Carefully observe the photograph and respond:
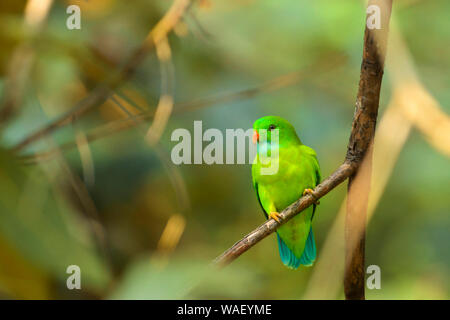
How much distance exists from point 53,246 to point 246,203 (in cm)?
191

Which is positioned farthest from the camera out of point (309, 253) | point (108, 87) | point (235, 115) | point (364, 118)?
point (235, 115)

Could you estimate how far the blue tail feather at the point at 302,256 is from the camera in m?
1.80

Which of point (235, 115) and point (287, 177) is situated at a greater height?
point (235, 115)

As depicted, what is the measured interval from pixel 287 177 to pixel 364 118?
2.68 ft

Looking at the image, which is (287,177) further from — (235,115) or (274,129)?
(235,115)

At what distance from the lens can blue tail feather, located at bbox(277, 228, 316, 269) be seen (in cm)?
180

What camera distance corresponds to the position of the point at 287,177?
1.70 meters

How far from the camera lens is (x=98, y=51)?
2.61 m

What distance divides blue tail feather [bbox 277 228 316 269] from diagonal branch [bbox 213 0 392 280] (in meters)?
0.83

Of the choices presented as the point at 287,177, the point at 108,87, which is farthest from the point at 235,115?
the point at 287,177

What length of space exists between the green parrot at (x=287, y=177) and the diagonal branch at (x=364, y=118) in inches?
27.0

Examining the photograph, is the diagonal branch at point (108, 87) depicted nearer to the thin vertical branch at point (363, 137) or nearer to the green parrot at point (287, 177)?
the green parrot at point (287, 177)

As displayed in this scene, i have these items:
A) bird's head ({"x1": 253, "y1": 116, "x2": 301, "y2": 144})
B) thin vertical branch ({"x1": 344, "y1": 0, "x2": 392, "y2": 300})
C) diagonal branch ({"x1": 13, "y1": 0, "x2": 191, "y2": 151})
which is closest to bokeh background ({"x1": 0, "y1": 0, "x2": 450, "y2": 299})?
diagonal branch ({"x1": 13, "y1": 0, "x2": 191, "y2": 151})
